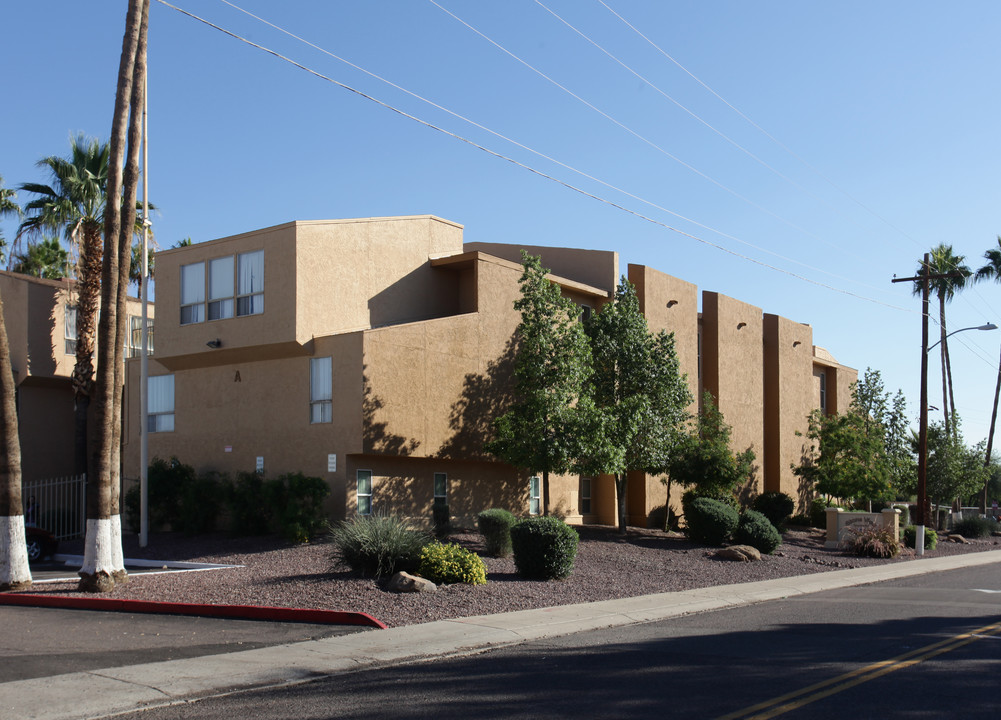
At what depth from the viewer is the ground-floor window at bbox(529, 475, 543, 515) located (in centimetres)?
2902

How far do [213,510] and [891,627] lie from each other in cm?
1780

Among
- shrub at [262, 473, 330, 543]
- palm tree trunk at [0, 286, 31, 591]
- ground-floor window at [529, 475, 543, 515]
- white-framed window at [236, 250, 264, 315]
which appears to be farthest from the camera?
ground-floor window at [529, 475, 543, 515]

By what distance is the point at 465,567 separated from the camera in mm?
16594

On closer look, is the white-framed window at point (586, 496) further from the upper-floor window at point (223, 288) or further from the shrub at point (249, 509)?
the upper-floor window at point (223, 288)

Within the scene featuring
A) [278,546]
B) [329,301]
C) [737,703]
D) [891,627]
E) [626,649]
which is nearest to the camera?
[737,703]

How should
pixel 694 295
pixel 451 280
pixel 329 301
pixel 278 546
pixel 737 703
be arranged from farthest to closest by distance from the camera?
pixel 694 295 → pixel 451 280 → pixel 329 301 → pixel 278 546 → pixel 737 703

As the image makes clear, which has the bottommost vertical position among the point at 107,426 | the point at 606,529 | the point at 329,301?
the point at 606,529

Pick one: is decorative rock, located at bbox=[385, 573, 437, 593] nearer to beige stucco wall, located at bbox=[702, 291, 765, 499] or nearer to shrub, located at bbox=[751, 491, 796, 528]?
beige stucco wall, located at bbox=[702, 291, 765, 499]

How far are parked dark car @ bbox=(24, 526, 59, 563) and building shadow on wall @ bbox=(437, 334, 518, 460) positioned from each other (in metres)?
9.79

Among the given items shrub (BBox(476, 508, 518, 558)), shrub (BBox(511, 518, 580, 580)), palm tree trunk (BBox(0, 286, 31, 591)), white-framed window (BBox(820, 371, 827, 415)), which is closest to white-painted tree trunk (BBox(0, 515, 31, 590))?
palm tree trunk (BBox(0, 286, 31, 591))

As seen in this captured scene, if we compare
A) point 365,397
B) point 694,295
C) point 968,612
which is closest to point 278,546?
point 365,397

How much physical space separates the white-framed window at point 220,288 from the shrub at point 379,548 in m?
10.6

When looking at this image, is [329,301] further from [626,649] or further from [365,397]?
[626,649]

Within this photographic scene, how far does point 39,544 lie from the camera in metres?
22.8
